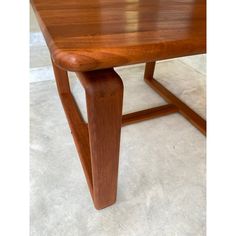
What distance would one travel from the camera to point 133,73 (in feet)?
4.66

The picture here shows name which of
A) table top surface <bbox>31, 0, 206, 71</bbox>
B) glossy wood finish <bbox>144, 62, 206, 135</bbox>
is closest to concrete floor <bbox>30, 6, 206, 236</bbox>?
glossy wood finish <bbox>144, 62, 206, 135</bbox>

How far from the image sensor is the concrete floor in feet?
2.07

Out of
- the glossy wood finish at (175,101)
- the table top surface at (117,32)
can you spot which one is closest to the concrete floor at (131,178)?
the glossy wood finish at (175,101)

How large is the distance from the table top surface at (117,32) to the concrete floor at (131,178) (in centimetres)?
44

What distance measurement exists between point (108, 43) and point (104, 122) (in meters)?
0.16

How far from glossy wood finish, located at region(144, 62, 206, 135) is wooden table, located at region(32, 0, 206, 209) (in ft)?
1.53

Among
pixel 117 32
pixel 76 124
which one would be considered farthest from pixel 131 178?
pixel 117 32

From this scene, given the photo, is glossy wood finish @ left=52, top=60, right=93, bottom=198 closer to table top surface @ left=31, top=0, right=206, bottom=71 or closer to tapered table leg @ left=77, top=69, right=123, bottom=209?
tapered table leg @ left=77, top=69, right=123, bottom=209

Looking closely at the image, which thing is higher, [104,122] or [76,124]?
[104,122]

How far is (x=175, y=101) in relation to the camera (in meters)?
1.13

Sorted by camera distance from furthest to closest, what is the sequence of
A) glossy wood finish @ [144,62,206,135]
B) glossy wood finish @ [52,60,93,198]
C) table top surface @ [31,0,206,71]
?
glossy wood finish @ [144,62,206,135] < glossy wood finish @ [52,60,93,198] < table top surface @ [31,0,206,71]

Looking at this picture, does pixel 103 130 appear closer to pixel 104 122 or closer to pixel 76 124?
pixel 104 122
